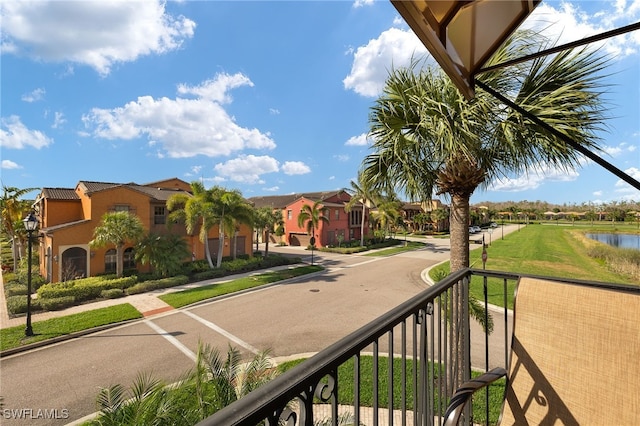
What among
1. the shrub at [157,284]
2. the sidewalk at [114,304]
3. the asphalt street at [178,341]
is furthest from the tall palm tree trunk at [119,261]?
the asphalt street at [178,341]

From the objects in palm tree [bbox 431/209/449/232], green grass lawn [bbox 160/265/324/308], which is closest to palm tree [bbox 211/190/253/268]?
green grass lawn [bbox 160/265/324/308]

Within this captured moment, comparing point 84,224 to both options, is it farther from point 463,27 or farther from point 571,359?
point 571,359

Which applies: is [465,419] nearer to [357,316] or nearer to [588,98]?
[588,98]

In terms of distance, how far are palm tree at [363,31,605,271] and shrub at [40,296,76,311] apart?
13867 mm

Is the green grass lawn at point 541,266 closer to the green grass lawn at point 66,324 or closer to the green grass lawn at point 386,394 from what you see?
the green grass lawn at point 386,394

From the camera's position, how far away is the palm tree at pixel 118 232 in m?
14.1

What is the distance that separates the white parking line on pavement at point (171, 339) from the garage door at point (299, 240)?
2216 cm

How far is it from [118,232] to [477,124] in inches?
638

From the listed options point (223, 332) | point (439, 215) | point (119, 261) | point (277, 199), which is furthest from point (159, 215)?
point (439, 215)

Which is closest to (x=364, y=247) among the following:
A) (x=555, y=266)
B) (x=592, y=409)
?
(x=555, y=266)

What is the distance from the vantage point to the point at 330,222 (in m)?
30.6

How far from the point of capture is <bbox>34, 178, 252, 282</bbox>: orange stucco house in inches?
561

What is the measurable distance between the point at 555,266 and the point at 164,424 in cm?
2296

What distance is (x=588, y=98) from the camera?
373 centimetres
